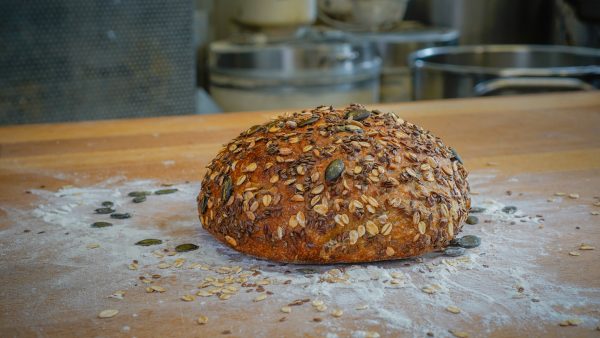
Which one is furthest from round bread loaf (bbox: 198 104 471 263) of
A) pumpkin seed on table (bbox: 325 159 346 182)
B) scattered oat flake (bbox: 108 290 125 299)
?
scattered oat flake (bbox: 108 290 125 299)

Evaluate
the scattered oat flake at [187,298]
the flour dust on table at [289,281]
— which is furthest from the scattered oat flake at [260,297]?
the scattered oat flake at [187,298]

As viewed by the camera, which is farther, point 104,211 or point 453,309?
point 104,211

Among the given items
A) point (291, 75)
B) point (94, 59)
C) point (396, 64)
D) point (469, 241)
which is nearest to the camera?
point (469, 241)

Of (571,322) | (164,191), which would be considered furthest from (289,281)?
(164,191)

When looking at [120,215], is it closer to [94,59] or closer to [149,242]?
[149,242]

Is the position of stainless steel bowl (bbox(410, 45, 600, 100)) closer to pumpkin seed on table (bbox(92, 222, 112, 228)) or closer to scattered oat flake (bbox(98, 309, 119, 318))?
pumpkin seed on table (bbox(92, 222, 112, 228))
